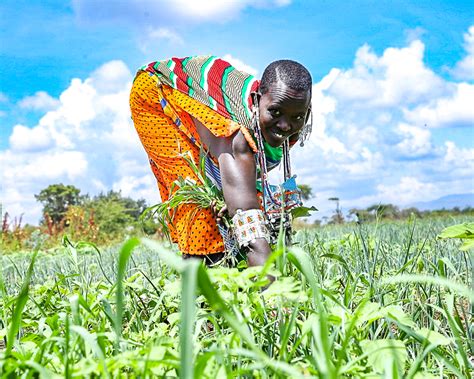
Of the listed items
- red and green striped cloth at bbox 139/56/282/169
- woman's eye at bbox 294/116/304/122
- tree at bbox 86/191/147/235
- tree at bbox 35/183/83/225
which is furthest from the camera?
tree at bbox 35/183/83/225

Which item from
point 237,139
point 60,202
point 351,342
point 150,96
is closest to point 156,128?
point 150,96

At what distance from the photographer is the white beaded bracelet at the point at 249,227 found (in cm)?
225

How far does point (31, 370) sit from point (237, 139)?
5.13ft

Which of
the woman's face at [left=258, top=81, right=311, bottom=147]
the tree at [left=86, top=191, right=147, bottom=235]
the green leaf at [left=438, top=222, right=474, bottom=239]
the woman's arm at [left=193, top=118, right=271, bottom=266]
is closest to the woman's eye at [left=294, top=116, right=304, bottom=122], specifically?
the woman's face at [left=258, top=81, right=311, bottom=147]

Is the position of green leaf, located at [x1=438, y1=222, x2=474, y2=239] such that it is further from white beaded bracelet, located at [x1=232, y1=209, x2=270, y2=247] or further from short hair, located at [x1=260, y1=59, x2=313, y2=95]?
short hair, located at [x1=260, y1=59, x2=313, y2=95]

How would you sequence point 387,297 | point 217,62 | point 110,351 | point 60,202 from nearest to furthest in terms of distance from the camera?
point 110,351 < point 387,297 < point 217,62 < point 60,202

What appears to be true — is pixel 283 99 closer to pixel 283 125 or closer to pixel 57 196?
pixel 283 125

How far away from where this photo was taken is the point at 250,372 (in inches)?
44.1

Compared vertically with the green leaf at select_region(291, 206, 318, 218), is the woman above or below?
above

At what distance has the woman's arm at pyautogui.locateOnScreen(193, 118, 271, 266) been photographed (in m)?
2.25

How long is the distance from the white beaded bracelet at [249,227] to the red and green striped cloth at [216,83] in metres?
0.43

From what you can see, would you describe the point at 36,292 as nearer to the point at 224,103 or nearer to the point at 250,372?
the point at 224,103

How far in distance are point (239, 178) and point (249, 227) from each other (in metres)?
0.23

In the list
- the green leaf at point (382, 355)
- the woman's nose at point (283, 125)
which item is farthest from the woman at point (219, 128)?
the green leaf at point (382, 355)
